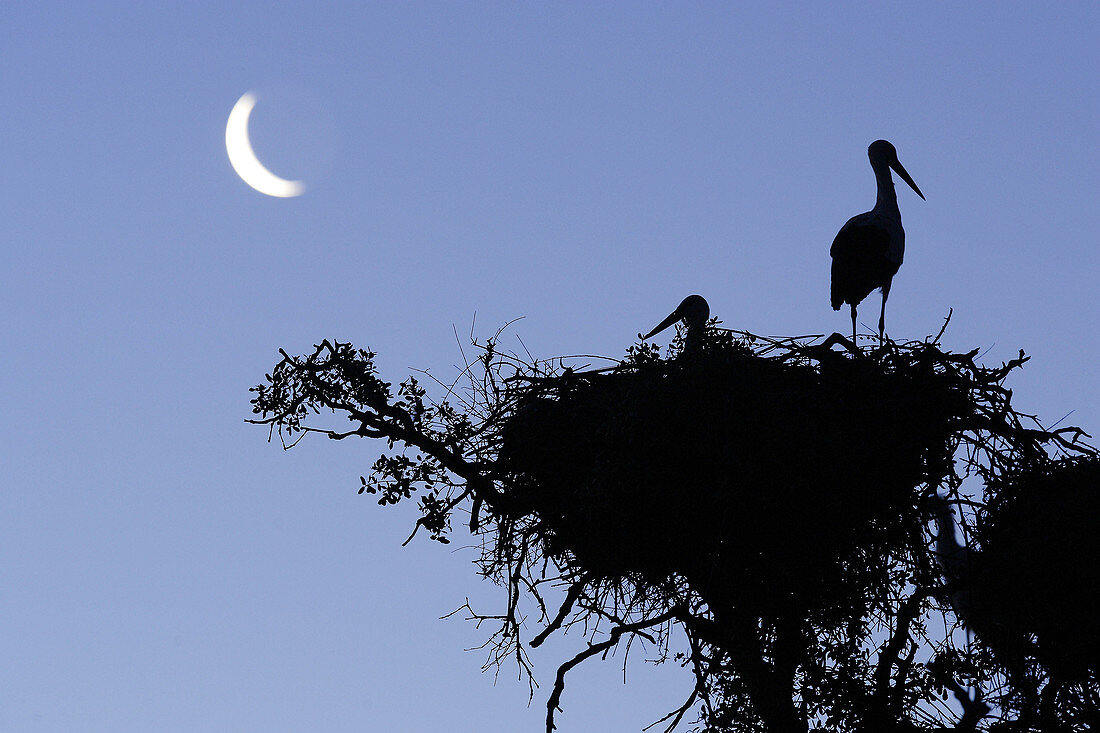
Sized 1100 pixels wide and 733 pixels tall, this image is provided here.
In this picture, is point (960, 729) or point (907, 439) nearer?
point (960, 729)

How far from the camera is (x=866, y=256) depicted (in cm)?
1066

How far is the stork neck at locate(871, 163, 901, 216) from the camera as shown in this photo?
11.2 m

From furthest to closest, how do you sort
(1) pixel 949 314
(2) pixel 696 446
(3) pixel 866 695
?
(1) pixel 949 314, (2) pixel 696 446, (3) pixel 866 695

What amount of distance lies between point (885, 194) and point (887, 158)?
60 centimetres

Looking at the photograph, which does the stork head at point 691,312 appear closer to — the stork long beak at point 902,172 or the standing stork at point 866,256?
the standing stork at point 866,256

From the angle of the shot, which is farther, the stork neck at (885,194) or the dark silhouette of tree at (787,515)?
the stork neck at (885,194)

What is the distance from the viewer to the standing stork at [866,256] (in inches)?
417

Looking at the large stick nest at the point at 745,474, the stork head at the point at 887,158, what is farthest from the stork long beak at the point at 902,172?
the large stick nest at the point at 745,474

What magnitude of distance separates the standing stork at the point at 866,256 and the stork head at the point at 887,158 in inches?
29.5

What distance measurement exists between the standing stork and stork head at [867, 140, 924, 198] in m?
0.75

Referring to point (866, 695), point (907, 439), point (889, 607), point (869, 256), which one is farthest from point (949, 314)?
point (869, 256)

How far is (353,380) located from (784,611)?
2.49 metres

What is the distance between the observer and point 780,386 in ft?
24.1

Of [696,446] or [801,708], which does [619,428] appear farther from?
[801,708]
